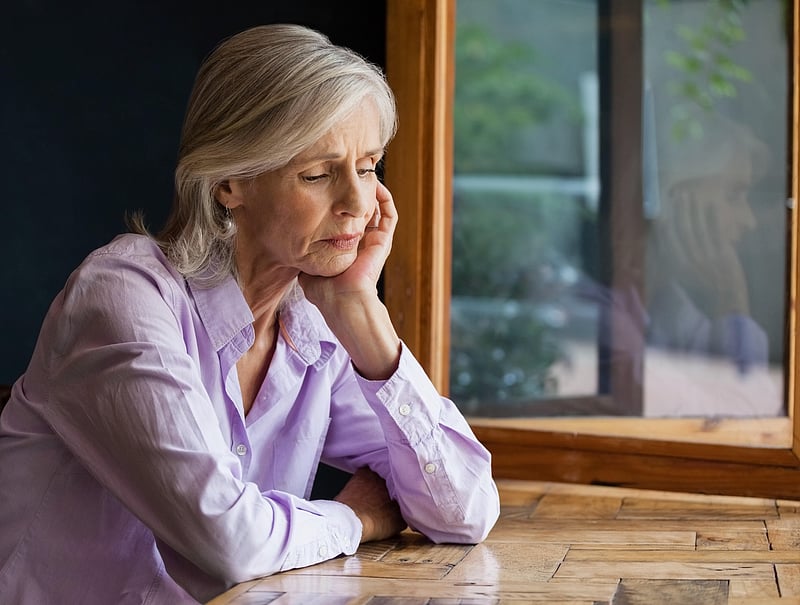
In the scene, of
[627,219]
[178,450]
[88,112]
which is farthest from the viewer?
[88,112]

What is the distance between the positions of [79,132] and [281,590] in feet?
4.44

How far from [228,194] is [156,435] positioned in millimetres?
468

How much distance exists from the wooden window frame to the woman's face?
0.46 m

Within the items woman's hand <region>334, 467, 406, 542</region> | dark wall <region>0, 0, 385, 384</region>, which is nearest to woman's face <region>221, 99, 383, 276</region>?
woman's hand <region>334, 467, 406, 542</region>

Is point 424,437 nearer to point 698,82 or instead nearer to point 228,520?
point 228,520

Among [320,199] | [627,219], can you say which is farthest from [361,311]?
[627,219]

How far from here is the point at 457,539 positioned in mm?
1643

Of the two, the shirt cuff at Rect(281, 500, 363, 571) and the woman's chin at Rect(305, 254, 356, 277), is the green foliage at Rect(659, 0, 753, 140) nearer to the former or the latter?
the woman's chin at Rect(305, 254, 356, 277)

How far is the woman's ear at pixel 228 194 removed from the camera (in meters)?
1.71

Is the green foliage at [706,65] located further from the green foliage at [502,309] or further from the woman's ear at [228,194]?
the woman's ear at [228,194]

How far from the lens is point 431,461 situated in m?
1.65

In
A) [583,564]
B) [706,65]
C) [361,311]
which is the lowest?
[583,564]

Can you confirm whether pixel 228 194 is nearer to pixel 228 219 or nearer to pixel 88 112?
pixel 228 219

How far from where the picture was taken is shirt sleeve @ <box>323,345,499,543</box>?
64.2 inches
